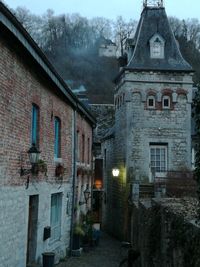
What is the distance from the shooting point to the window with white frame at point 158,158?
24484 mm

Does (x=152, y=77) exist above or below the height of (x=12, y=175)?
above

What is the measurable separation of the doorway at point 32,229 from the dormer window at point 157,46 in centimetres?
1606

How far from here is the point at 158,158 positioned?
2459cm

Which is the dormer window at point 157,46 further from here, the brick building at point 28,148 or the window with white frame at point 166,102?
the brick building at point 28,148

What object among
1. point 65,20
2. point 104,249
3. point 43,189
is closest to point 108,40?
point 65,20

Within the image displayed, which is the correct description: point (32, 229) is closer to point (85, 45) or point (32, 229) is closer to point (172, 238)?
point (172, 238)

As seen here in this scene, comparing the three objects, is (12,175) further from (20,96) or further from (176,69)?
(176,69)

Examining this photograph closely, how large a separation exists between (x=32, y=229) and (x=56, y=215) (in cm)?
311

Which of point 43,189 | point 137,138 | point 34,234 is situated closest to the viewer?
point 34,234

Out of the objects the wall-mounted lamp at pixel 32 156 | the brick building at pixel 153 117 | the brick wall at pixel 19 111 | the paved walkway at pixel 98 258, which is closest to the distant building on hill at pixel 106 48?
the brick building at pixel 153 117

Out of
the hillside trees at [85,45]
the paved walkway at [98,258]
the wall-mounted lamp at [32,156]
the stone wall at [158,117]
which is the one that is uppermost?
the hillside trees at [85,45]

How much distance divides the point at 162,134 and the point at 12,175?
16.4m

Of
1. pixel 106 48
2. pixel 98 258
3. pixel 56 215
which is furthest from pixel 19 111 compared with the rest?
pixel 106 48

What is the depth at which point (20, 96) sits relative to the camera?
381 inches
